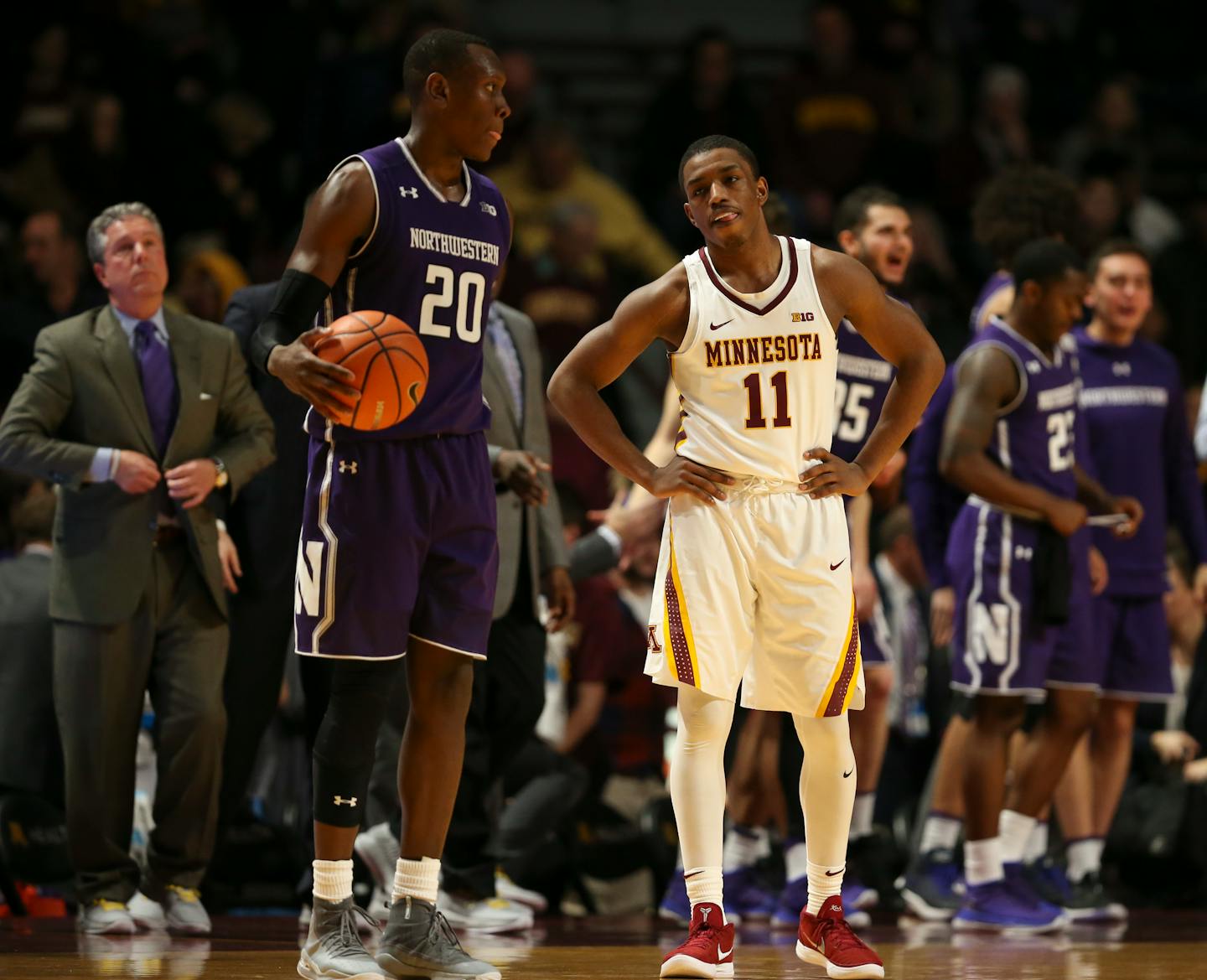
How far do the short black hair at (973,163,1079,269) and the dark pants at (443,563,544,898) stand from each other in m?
2.48

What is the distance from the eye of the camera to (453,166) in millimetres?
4812

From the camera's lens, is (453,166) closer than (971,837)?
Yes

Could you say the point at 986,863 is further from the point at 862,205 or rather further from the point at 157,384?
the point at 157,384

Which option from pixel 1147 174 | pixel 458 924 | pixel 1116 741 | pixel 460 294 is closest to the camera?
pixel 460 294

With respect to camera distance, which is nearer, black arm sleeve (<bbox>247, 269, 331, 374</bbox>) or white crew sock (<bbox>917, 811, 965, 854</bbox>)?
black arm sleeve (<bbox>247, 269, 331, 374</bbox>)

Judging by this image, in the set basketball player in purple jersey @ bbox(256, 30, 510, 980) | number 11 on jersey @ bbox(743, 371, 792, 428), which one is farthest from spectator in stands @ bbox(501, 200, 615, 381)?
basketball player in purple jersey @ bbox(256, 30, 510, 980)

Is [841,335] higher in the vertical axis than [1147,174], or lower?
lower

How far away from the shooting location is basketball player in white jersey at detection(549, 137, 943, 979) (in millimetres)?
4848

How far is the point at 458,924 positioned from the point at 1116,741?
273 centimetres

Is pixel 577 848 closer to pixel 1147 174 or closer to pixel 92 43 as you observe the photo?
pixel 92 43

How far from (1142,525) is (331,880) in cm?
404

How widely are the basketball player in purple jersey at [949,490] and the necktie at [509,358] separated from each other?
165cm

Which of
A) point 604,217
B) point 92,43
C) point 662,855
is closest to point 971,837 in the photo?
point 662,855

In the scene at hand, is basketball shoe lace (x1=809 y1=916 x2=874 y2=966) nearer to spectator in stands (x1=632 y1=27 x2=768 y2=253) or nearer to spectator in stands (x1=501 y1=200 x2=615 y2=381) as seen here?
spectator in stands (x1=501 y1=200 x2=615 y2=381)
